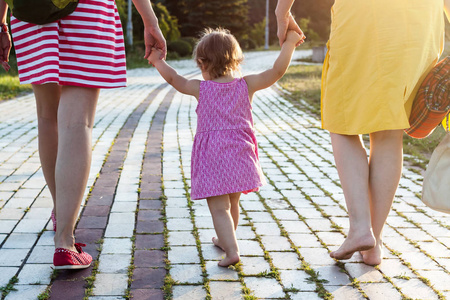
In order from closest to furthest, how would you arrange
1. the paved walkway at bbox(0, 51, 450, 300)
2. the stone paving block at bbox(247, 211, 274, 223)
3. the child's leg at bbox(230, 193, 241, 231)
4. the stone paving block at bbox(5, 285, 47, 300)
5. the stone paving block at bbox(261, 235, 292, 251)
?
the stone paving block at bbox(5, 285, 47, 300) → the paved walkway at bbox(0, 51, 450, 300) → the child's leg at bbox(230, 193, 241, 231) → the stone paving block at bbox(261, 235, 292, 251) → the stone paving block at bbox(247, 211, 274, 223)

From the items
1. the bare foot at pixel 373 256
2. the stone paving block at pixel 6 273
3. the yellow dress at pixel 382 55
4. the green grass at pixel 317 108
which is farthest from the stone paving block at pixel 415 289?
the green grass at pixel 317 108

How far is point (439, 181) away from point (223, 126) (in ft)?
3.44

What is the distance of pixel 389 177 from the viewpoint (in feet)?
9.55

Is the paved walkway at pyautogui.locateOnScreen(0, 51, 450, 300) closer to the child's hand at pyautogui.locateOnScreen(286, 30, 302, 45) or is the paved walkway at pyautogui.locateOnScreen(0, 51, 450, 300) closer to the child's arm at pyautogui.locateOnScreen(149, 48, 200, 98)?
the child's arm at pyautogui.locateOnScreen(149, 48, 200, 98)

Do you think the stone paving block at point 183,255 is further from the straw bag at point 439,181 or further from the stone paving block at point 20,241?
the straw bag at point 439,181

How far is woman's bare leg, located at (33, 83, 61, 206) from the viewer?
295 cm

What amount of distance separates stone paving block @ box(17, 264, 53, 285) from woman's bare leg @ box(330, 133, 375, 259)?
1.35m

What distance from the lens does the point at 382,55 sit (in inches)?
111

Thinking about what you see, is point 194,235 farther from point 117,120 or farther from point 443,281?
point 117,120

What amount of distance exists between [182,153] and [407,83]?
135 inches

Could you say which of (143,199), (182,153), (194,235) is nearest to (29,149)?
(182,153)

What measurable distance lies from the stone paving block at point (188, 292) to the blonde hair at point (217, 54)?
107 cm

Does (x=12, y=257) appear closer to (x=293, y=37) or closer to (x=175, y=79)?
(x=175, y=79)

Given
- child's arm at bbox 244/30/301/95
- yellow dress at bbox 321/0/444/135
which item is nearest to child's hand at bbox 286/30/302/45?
child's arm at bbox 244/30/301/95
